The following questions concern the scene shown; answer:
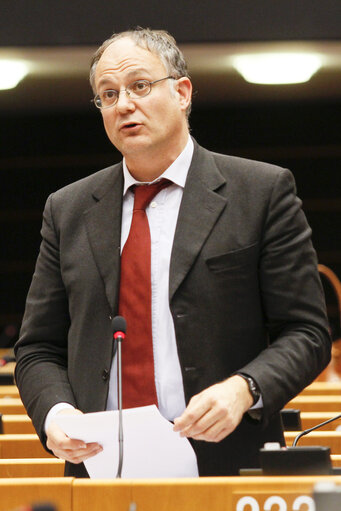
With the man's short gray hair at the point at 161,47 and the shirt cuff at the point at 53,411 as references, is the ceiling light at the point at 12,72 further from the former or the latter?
the shirt cuff at the point at 53,411

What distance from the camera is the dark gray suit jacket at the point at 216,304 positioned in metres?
1.81

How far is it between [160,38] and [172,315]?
627 mm

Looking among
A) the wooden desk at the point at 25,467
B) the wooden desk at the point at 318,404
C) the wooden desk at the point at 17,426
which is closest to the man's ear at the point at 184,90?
the wooden desk at the point at 25,467

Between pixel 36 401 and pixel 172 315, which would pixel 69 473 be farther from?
pixel 172 315

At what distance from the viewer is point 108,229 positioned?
196 centimetres

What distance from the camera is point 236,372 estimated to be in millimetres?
1718

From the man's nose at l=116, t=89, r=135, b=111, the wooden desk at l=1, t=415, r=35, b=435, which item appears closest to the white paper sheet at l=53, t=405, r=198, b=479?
the man's nose at l=116, t=89, r=135, b=111

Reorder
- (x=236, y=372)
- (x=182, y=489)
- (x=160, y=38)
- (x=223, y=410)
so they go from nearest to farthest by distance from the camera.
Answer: (x=182, y=489) < (x=223, y=410) < (x=236, y=372) < (x=160, y=38)

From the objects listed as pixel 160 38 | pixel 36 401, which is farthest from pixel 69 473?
pixel 160 38

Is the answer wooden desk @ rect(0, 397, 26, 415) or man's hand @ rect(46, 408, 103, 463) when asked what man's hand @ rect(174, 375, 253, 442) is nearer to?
man's hand @ rect(46, 408, 103, 463)

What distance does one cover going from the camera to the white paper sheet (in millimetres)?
1590

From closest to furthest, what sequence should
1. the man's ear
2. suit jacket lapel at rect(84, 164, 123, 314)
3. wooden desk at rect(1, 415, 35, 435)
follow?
suit jacket lapel at rect(84, 164, 123, 314)
the man's ear
wooden desk at rect(1, 415, 35, 435)

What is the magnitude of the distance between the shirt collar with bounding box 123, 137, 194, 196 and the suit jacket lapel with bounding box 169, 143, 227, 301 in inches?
0.7

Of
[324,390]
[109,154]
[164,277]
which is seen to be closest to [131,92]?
[164,277]
